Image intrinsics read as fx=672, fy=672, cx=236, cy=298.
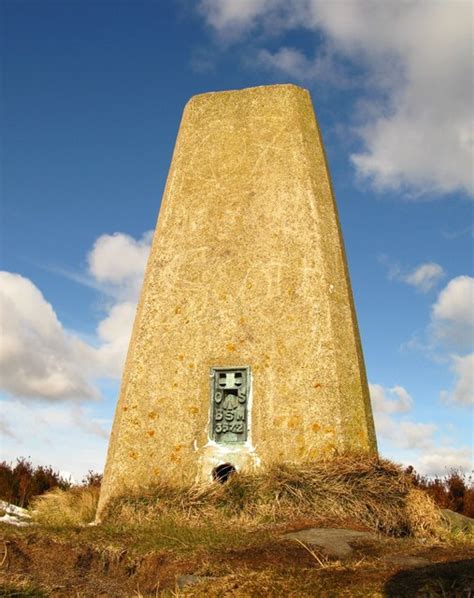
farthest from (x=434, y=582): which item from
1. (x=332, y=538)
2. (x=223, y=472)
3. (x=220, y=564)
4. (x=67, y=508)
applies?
(x=67, y=508)

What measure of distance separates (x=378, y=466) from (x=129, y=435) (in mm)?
2778

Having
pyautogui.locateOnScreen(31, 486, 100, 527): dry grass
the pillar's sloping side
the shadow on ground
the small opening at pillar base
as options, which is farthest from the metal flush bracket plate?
the shadow on ground

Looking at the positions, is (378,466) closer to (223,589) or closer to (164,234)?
(223,589)

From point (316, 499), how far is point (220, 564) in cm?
200

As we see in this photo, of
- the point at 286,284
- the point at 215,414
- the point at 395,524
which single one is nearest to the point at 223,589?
the point at 395,524

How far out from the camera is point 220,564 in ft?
15.6

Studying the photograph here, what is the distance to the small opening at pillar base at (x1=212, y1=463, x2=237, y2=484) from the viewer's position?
23.7 ft

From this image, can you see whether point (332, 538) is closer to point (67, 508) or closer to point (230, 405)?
point (230, 405)

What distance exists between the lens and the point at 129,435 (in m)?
7.61

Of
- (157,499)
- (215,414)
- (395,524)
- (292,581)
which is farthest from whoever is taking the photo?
(215,414)

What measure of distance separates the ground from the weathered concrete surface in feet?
0.23

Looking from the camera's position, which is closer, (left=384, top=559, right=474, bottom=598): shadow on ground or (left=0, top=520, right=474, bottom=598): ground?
(left=384, top=559, right=474, bottom=598): shadow on ground

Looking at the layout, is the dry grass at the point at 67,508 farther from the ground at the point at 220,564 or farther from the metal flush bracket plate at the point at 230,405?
the metal flush bracket plate at the point at 230,405

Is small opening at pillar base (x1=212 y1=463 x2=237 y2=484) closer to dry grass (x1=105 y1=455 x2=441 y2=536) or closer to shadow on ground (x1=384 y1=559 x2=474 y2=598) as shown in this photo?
dry grass (x1=105 y1=455 x2=441 y2=536)
